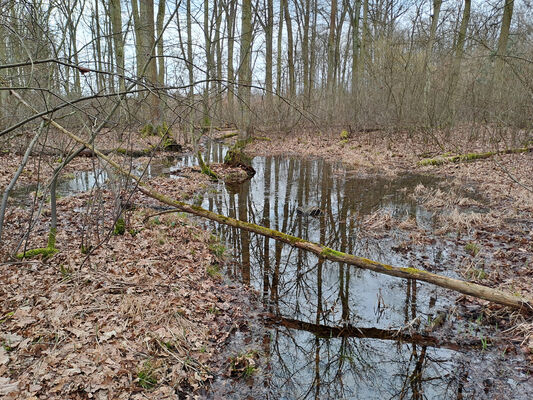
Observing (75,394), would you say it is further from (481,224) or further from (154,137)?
(154,137)

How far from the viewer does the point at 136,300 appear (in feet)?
13.4

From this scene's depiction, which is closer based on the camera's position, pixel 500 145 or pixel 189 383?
pixel 189 383

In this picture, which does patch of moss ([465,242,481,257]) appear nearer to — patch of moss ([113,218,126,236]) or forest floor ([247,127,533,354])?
forest floor ([247,127,533,354])

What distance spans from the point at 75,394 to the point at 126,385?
1.30ft

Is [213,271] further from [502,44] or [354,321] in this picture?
[502,44]

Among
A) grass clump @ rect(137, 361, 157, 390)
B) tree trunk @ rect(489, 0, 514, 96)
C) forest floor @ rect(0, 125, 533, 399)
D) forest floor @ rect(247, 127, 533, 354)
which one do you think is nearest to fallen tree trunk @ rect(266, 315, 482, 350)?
forest floor @ rect(0, 125, 533, 399)

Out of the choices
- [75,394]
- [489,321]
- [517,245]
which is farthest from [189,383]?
[517,245]

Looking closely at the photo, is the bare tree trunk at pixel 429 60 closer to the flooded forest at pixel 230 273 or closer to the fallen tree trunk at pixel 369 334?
the flooded forest at pixel 230 273

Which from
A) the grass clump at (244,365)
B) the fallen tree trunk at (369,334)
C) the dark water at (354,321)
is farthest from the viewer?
the fallen tree trunk at (369,334)

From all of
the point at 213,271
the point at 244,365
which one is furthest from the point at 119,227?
the point at 244,365

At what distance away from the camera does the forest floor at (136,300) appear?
3129mm

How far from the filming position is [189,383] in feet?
11.0

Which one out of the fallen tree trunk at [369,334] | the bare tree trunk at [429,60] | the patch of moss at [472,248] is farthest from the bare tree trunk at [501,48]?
the fallen tree trunk at [369,334]

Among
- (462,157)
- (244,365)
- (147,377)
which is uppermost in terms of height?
(462,157)
